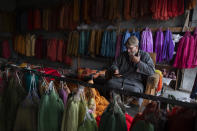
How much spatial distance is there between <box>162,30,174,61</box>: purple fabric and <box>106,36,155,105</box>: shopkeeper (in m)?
1.13

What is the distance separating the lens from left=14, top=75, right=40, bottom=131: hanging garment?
3.38ft

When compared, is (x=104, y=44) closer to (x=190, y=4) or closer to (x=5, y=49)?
(x=190, y=4)

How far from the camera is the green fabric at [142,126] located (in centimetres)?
64

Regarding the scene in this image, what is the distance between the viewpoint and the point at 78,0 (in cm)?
447

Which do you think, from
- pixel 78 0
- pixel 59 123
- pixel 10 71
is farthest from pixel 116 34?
pixel 59 123

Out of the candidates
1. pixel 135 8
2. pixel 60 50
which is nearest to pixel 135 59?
pixel 135 8

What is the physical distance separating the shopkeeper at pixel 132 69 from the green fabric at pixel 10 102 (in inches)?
56.6

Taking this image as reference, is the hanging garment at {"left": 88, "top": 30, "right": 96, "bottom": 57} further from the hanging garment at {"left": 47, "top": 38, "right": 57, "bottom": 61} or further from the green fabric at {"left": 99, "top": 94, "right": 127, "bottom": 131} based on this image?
the green fabric at {"left": 99, "top": 94, "right": 127, "bottom": 131}

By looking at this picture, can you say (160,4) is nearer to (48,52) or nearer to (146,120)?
(146,120)

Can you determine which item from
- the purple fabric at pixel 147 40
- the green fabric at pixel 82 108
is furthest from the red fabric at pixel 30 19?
the green fabric at pixel 82 108

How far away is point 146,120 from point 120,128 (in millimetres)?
176

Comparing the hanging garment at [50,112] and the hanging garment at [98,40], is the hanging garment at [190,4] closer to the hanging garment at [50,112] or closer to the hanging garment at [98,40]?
the hanging garment at [98,40]

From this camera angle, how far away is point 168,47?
10.8 feet

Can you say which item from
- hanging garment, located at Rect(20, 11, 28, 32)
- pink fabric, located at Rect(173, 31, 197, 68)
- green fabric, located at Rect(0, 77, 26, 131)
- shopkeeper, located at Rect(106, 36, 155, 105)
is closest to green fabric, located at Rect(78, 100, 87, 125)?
green fabric, located at Rect(0, 77, 26, 131)
